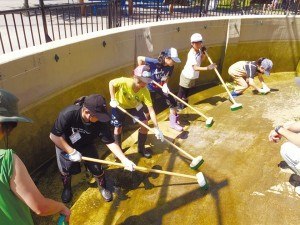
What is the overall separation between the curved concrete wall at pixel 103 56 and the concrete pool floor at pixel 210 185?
2.90 ft

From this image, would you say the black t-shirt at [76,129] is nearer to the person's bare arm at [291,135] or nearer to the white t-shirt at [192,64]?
the person's bare arm at [291,135]

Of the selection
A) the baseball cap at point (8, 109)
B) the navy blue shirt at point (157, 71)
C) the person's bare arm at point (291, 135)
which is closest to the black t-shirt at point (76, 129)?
the baseball cap at point (8, 109)

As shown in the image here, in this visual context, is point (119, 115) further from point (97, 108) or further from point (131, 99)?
point (97, 108)

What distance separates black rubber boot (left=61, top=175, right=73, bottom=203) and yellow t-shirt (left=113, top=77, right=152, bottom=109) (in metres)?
1.52

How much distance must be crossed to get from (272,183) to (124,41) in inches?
155

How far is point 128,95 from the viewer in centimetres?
492

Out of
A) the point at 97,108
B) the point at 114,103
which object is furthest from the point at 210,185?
the point at 97,108

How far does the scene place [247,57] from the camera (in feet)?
29.6

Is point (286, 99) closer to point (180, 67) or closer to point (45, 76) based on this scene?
point (180, 67)

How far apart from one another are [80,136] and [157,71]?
2.56m

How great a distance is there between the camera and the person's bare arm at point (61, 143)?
151 inches

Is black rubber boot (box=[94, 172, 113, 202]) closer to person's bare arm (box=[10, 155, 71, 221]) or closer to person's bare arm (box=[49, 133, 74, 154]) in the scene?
person's bare arm (box=[49, 133, 74, 154])

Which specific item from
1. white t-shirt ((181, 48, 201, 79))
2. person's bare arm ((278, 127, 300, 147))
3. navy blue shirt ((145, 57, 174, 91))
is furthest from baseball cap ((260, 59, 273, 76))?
person's bare arm ((278, 127, 300, 147))

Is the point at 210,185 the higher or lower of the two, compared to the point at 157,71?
lower
